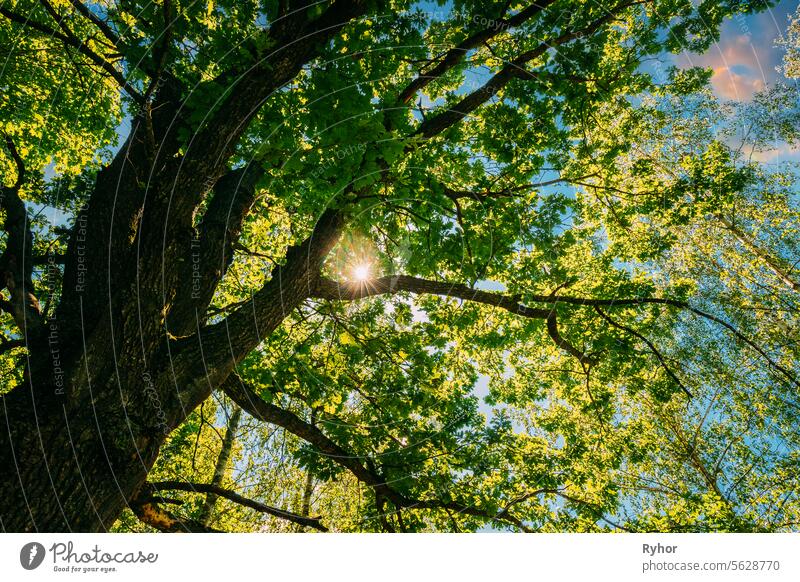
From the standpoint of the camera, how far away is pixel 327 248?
195 inches

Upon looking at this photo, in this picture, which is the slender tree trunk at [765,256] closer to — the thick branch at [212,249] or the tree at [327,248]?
the tree at [327,248]

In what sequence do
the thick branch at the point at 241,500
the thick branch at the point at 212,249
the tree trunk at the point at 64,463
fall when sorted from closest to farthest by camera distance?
the tree trunk at the point at 64,463
the thick branch at the point at 212,249
the thick branch at the point at 241,500

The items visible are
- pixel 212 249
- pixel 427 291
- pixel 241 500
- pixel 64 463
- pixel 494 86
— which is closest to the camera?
pixel 64 463

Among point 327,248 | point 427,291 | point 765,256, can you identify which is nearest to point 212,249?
point 327,248

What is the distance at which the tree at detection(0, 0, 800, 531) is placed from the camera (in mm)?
3330

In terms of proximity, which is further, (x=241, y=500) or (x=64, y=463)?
(x=241, y=500)

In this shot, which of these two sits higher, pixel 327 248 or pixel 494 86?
pixel 494 86

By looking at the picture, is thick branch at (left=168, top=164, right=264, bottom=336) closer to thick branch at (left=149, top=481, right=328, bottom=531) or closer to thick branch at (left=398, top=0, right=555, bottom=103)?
thick branch at (left=149, top=481, right=328, bottom=531)

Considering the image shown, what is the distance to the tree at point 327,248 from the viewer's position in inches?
131

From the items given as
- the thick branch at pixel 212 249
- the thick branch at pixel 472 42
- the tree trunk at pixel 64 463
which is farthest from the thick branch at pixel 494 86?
the tree trunk at pixel 64 463

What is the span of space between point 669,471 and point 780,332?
5.26 metres

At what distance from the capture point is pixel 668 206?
6383 mm

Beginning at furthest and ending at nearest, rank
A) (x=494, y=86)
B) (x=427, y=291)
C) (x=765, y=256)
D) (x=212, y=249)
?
(x=765, y=256) → (x=427, y=291) → (x=494, y=86) → (x=212, y=249)

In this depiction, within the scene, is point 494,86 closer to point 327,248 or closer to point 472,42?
point 472,42
